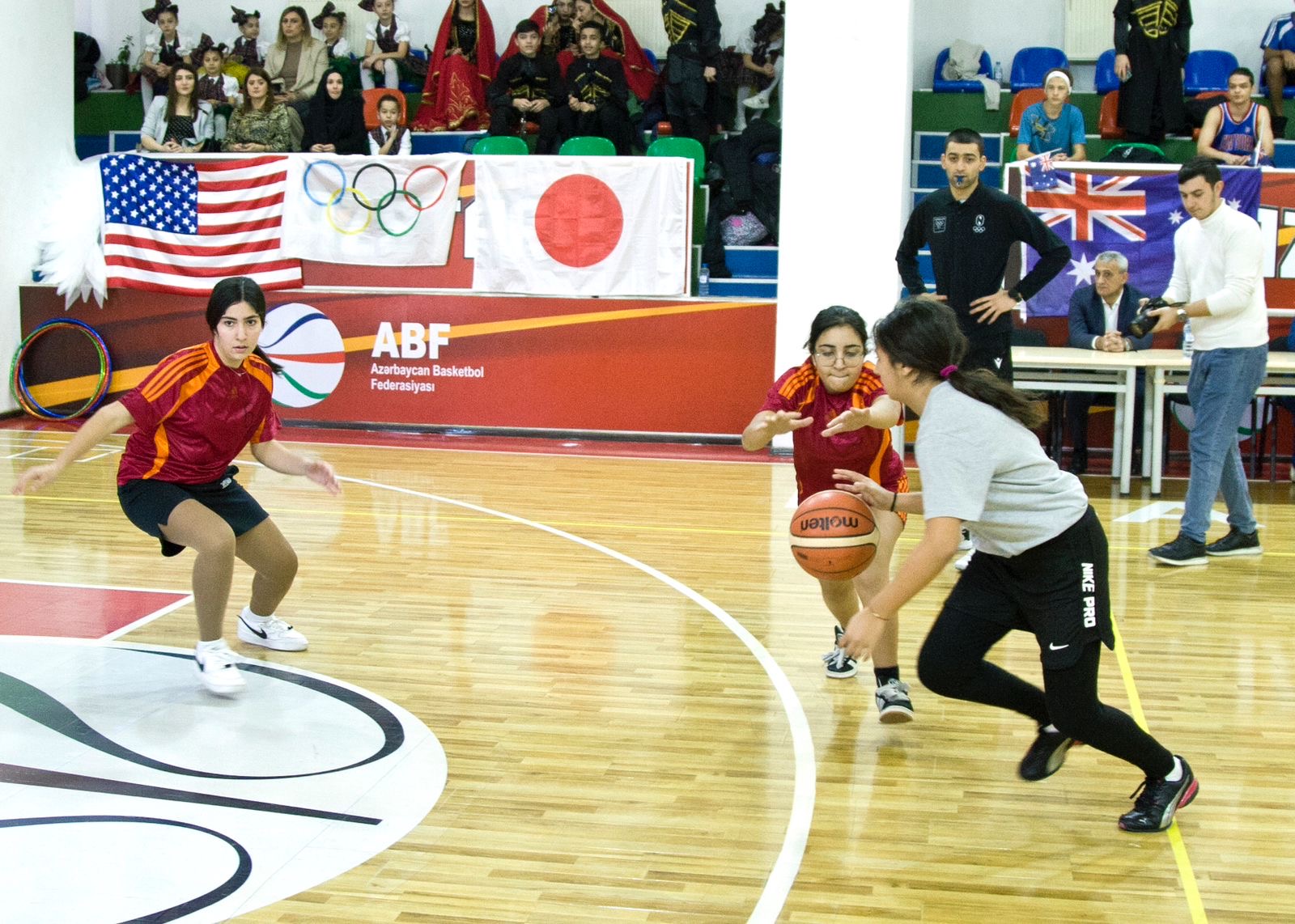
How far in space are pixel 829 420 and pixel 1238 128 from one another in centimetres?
891

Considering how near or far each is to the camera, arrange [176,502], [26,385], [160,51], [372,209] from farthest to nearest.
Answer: [160,51]
[26,385]
[372,209]
[176,502]

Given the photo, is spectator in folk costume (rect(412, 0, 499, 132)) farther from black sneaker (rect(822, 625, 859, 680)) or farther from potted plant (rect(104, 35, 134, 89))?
black sneaker (rect(822, 625, 859, 680))

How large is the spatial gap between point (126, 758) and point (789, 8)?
8.47 m

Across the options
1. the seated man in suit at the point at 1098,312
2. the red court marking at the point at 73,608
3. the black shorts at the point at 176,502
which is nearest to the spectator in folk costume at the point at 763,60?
the seated man in suit at the point at 1098,312

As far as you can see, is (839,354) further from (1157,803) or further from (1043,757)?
(1157,803)

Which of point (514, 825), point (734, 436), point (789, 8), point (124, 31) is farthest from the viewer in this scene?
point (124, 31)

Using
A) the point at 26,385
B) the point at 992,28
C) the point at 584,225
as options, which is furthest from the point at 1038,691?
the point at 992,28

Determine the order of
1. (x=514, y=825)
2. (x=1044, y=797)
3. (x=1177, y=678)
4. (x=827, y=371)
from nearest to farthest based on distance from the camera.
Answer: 1. (x=514, y=825)
2. (x=1044, y=797)
3. (x=827, y=371)
4. (x=1177, y=678)

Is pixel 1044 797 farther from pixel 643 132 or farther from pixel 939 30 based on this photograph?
pixel 939 30

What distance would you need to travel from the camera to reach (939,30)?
605 inches

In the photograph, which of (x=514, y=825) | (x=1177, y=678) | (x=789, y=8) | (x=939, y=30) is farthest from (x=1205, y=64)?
(x=514, y=825)

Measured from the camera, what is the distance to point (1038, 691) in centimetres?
427

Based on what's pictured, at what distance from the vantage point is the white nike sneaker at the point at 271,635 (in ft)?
19.4

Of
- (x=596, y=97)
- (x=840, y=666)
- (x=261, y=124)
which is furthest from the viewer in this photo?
(x=596, y=97)
